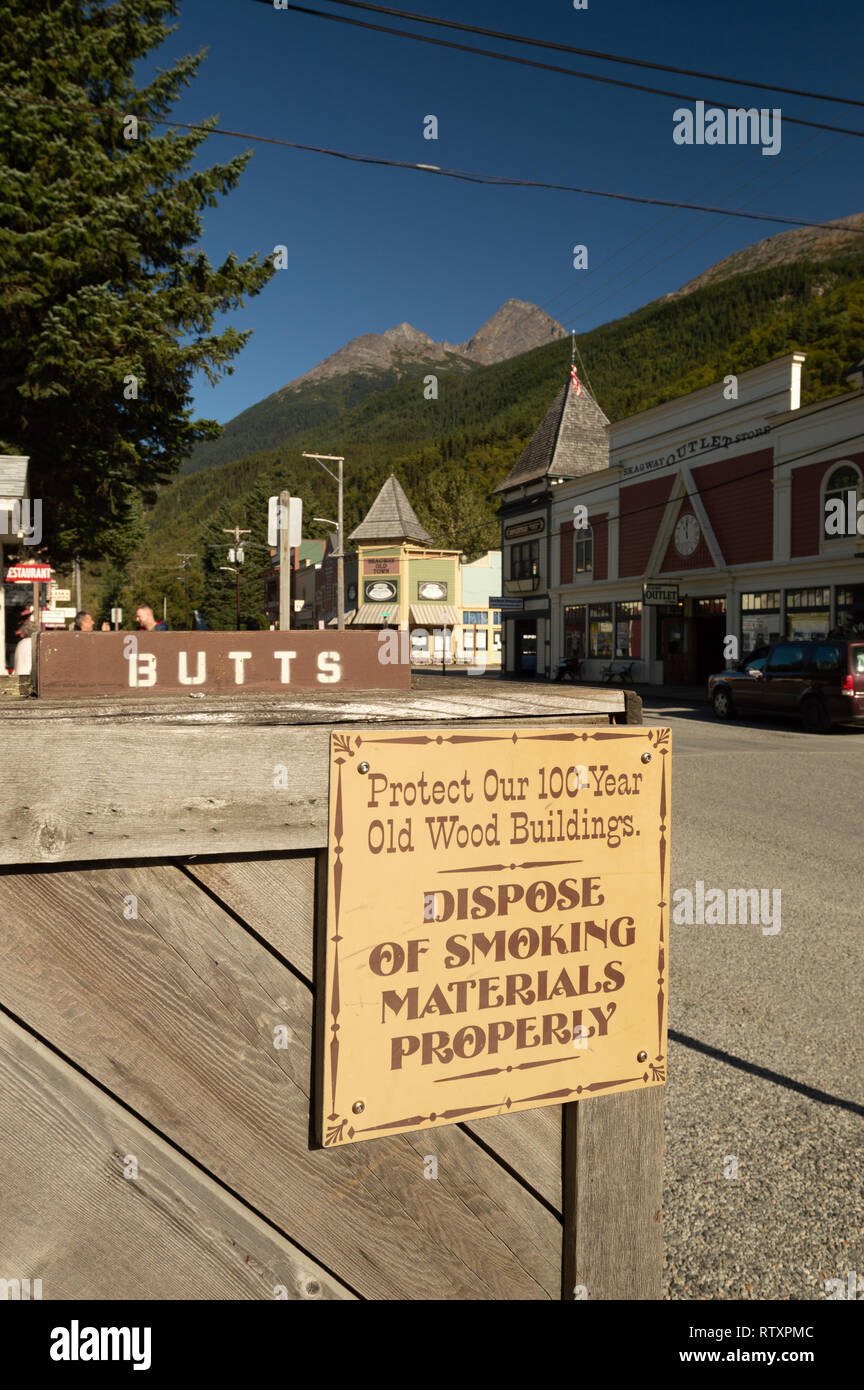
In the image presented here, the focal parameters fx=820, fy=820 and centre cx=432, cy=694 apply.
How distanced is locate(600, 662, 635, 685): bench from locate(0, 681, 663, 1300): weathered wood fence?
106 ft

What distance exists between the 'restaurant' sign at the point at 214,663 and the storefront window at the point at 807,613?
2472cm

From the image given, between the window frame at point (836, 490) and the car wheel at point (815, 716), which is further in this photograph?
the window frame at point (836, 490)

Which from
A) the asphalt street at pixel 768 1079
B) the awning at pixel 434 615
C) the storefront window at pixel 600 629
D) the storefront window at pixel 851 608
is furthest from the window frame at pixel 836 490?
the awning at pixel 434 615

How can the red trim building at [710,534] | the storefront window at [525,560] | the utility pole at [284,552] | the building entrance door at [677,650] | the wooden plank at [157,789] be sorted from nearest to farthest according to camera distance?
the wooden plank at [157,789] → the utility pole at [284,552] → the red trim building at [710,534] → the building entrance door at [677,650] → the storefront window at [525,560]

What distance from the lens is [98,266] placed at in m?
16.3

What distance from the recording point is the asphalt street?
7.63 feet

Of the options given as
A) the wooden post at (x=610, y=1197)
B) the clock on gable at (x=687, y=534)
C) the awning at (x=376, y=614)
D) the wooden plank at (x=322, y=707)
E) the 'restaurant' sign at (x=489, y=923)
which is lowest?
the wooden post at (x=610, y=1197)

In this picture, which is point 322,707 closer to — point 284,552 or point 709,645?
point 284,552

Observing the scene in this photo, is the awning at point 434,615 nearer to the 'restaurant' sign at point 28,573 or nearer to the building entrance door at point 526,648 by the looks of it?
the building entrance door at point 526,648

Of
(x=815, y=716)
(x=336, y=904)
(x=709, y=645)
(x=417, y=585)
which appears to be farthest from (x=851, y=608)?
(x=417, y=585)

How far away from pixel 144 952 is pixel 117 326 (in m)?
17.1

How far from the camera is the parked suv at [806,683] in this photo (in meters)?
15.3

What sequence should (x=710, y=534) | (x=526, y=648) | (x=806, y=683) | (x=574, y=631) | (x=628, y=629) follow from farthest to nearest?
(x=526, y=648) < (x=574, y=631) < (x=628, y=629) < (x=710, y=534) < (x=806, y=683)

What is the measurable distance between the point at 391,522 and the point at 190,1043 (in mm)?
56448
